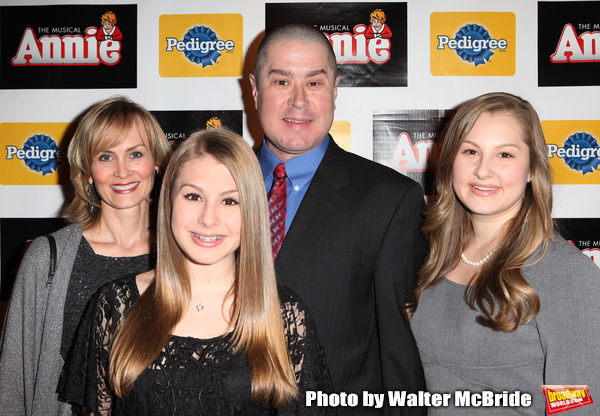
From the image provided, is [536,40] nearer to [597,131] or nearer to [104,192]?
[597,131]

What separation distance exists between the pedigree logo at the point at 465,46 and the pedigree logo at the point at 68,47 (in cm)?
201

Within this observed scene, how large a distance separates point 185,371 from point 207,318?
20 cm

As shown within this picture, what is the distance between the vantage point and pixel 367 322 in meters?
2.06

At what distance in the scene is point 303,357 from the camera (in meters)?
1.63

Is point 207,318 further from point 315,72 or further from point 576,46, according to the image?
point 576,46

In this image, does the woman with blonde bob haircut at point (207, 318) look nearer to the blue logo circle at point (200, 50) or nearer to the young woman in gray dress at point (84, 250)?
the young woman in gray dress at point (84, 250)

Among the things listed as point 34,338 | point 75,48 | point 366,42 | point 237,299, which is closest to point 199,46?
point 75,48

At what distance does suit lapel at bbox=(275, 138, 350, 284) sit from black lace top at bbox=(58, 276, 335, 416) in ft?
0.83

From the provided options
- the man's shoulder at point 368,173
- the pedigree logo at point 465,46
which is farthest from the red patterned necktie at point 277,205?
the pedigree logo at point 465,46

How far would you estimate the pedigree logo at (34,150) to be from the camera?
340cm

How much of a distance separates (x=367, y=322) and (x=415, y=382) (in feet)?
1.05

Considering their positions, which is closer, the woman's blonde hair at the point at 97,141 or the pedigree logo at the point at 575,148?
the woman's blonde hair at the point at 97,141

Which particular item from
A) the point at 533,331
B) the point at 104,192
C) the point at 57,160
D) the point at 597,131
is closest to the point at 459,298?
the point at 533,331

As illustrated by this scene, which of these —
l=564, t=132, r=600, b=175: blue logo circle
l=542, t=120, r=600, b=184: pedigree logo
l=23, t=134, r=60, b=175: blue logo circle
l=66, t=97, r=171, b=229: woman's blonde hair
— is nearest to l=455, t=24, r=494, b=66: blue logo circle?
l=542, t=120, r=600, b=184: pedigree logo
